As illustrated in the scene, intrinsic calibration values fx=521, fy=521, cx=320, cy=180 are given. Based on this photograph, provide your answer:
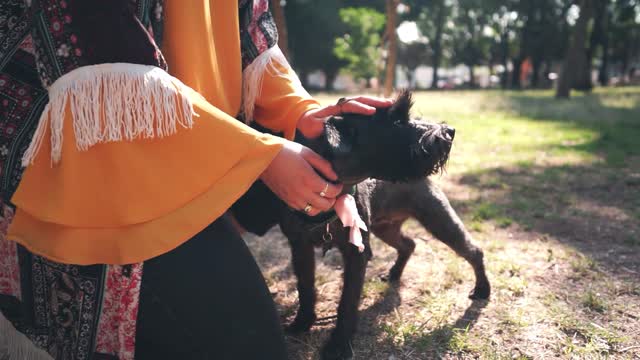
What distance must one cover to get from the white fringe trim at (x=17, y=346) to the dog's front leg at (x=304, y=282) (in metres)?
1.11

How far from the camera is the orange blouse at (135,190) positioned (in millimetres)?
1305

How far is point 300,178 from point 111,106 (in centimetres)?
50

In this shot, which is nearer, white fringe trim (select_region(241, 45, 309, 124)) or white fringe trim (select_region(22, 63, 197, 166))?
white fringe trim (select_region(22, 63, 197, 166))

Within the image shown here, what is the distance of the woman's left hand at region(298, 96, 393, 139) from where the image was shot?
1597 mm

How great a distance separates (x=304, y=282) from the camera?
8.17 feet

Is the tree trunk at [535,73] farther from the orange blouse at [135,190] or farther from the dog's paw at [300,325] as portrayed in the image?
the orange blouse at [135,190]

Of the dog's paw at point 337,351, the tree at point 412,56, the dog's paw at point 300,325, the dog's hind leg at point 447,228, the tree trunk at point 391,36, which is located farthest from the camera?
the tree at point 412,56

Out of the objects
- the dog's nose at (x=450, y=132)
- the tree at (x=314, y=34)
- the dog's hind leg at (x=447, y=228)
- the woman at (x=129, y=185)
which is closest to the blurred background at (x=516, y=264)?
the dog's hind leg at (x=447, y=228)

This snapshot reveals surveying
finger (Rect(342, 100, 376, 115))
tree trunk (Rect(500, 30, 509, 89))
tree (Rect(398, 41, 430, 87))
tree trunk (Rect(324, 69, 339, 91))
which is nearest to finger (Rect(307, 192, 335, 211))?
finger (Rect(342, 100, 376, 115))

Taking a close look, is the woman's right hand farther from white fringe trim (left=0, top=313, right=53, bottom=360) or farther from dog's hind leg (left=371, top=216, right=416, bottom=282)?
dog's hind leg (left=371, top=216, right=416, bottom=282)

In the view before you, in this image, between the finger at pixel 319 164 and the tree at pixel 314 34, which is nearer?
the finger at pixel 319 164

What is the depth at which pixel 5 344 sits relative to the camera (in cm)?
173

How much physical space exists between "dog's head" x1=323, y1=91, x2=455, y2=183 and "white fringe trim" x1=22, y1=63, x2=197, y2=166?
0.48m

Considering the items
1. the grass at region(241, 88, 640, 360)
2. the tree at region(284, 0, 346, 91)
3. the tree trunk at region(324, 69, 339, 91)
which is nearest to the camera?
the grass at region(241, 88, 640, 360)
